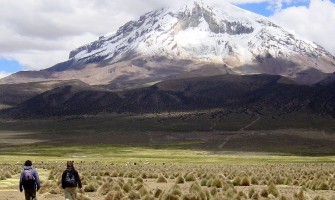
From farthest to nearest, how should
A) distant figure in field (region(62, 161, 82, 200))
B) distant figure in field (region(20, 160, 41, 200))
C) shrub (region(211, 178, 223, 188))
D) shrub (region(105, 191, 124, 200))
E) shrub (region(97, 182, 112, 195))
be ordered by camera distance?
shrub (region(211, 178, 223, 188)) → shrub (region(97, 182, 112, 195)) → shrub (region(105, 191, 124, 200)) → distant figure in field (region(62, 161, 82, 200)) → distant figure in field (region(20, 160, 41, 200))

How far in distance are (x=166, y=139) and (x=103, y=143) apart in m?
19.8

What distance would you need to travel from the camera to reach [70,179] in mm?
21219

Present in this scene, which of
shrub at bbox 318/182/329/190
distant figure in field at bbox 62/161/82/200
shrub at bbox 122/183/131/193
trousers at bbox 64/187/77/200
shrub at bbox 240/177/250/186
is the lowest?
shrub at bbox 318/182/329/190

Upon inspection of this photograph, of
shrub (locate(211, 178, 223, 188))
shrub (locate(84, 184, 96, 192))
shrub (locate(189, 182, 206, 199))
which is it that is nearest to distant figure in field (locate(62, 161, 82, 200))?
shrub (locate(189, 182, 206, 199))

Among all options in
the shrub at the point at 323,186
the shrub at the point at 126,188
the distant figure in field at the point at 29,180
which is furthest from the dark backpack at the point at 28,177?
the shrub at the point at 323,186

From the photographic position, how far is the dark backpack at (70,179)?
835 inches

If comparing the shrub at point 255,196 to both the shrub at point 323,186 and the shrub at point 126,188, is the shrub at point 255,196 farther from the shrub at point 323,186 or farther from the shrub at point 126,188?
the shrub at point 323,186

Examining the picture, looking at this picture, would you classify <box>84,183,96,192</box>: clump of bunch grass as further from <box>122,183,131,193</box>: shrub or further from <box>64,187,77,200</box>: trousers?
<box>64,187,77,200</box>: trousers

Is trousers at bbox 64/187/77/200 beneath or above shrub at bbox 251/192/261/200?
above

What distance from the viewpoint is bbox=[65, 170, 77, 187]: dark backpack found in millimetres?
21203

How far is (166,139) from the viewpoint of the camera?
521 ft

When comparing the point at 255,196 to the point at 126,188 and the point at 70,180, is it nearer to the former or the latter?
the point at 126,188

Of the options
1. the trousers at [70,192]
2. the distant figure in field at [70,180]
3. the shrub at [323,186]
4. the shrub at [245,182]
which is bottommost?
the shrub at [323,186]

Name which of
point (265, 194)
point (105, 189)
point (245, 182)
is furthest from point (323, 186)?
point (105, 189)
